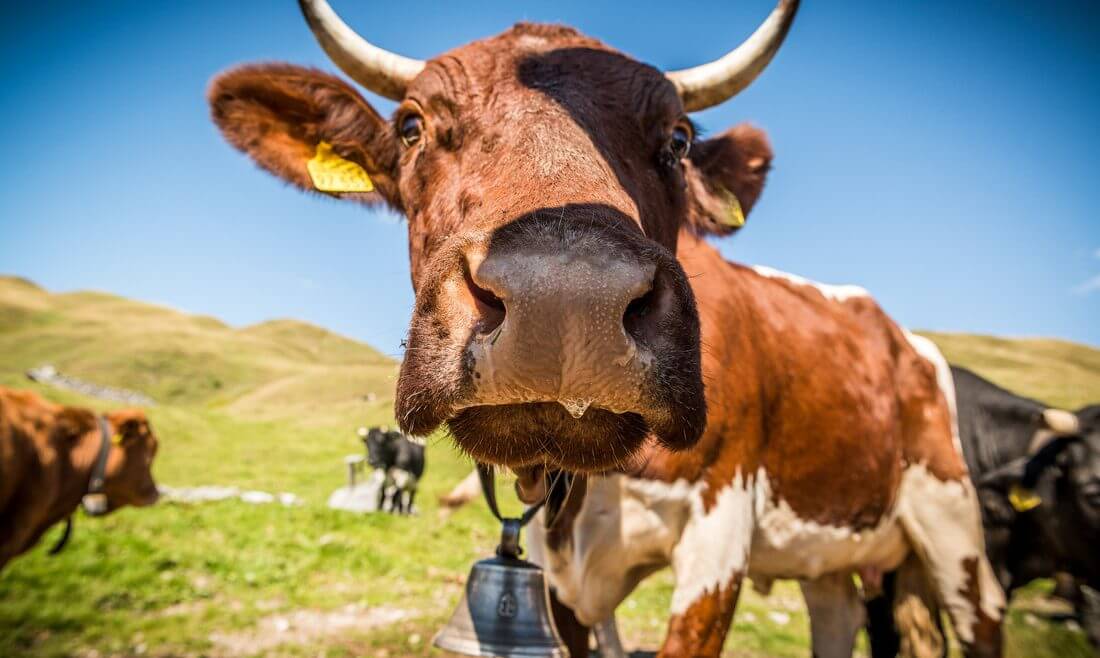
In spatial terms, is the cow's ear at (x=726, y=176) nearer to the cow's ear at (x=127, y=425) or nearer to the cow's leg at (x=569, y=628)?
the cow's leg at (x=569, y=628)

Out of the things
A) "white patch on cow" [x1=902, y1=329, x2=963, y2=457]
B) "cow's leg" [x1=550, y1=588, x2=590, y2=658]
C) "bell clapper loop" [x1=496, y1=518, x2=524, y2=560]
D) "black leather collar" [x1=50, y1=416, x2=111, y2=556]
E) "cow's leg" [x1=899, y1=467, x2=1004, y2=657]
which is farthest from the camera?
"black leather collar" [x1=50, y1=416, x2=111, y2=556]

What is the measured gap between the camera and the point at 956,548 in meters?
3.99

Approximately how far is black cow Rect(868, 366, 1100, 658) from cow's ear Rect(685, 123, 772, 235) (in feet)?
11.6

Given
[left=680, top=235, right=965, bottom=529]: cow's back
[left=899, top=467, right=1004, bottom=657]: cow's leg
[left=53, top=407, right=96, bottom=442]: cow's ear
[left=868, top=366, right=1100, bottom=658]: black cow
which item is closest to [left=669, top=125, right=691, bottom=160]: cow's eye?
[left=680, top=235, right=965, bottom=529]: cow's back

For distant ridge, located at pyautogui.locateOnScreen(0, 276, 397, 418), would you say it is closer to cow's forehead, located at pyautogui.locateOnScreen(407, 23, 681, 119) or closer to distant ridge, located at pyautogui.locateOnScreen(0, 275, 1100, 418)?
distant ridge, located at pyautogui.locateOnScreen(0, 275, 1100, 418)

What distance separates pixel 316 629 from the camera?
5781 millimetres

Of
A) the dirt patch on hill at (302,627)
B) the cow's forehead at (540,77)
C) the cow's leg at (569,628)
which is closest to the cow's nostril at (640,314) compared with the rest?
the cow's forehead at (540,77)

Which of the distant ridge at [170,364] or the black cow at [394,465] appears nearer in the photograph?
the black cow at [394,465]

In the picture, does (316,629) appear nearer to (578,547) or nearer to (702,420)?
(578,547)

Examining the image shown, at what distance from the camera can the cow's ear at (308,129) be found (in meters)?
2.67

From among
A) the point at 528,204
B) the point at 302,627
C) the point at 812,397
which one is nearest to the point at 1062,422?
the point at 812,397

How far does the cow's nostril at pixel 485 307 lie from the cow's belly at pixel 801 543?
210cm

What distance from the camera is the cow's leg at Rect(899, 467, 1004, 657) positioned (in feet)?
13.1

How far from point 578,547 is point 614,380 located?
168 cm
